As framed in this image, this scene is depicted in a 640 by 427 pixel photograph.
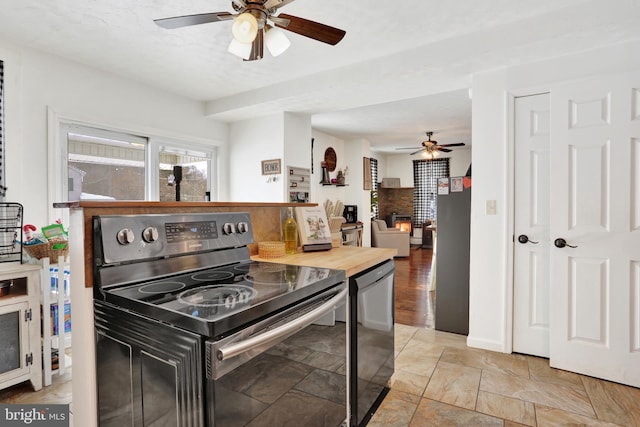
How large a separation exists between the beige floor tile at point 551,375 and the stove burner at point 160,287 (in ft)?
7.86

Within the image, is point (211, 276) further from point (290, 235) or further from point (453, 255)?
point (453, 255)

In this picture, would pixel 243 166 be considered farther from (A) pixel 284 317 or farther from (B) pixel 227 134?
(A) pixel 284 317

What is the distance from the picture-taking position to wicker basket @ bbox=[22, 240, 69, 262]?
2.34 m

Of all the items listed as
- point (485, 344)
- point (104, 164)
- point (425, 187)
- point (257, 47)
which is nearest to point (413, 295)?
point (485, 344)

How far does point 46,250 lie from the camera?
7.82 ft

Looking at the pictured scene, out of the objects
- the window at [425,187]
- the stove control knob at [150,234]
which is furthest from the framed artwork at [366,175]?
the stove control knob at [150,234]

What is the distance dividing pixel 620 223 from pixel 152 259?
2795mm

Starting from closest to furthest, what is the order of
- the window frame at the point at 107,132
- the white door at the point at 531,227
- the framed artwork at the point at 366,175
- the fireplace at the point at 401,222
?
the white door at the point at 531,227 < the window frame at the point at 107,132 < the framed artwork at the point at 366,175 < the fireplace at the point at 401,222

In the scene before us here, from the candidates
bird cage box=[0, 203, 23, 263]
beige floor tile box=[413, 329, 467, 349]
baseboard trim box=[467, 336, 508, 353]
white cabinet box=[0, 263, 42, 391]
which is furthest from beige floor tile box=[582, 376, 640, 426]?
bird cage box=[0, 203, 23, 263]

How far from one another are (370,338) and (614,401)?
1.59m

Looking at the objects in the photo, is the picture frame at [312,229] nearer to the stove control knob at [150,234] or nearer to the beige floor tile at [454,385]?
the stove control knob at [150,234]

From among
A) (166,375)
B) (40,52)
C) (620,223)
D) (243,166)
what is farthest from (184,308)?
(243,166)

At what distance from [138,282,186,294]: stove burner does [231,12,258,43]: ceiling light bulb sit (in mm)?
1380

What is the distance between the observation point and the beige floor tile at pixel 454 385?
2.07m
